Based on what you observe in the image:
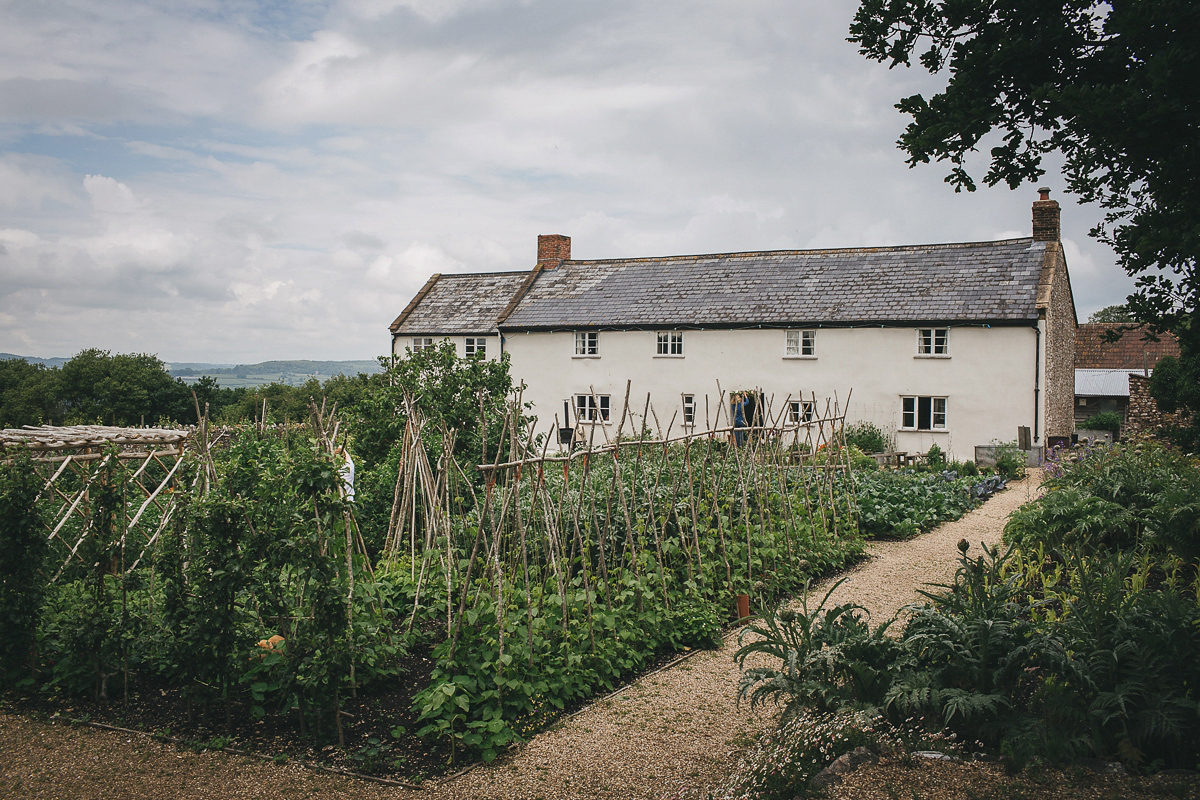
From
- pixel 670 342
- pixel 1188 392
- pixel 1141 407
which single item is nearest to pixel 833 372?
pixel 670 342

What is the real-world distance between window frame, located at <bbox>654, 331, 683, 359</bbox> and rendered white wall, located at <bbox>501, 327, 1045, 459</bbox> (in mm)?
117

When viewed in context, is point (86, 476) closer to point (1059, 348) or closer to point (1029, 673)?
point (1029, 673)

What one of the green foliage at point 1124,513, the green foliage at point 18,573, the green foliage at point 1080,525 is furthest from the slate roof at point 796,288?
the green foliage at point 18,573

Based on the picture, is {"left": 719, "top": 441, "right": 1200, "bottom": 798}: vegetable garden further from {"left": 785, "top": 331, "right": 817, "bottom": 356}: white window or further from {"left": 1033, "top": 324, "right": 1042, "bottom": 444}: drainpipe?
{"left": 785, "top": 331, "right": 817, "bottom": 356}: white window

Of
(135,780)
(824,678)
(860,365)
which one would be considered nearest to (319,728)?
(135,780)

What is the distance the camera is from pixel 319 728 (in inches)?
204

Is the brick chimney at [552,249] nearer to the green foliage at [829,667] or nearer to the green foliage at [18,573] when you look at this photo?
the green foliage at [18,573]

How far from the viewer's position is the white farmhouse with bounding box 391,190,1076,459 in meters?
20.3

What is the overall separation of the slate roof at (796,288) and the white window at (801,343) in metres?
0.41

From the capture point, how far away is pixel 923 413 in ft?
69.6

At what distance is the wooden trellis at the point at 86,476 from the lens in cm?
665

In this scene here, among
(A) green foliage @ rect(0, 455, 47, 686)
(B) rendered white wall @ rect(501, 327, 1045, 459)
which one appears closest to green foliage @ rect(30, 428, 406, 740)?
(A) green foliage @ rect(0, 455, 47, 686)

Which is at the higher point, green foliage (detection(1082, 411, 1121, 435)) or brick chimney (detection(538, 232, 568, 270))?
brick chimney (detection(538, 232, 568, 270))

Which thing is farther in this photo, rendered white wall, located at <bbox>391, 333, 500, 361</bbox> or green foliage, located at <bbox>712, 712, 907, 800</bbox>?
rendered white wall, located at <bbox>391, 333, 500, 361</bbox>
